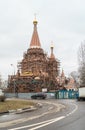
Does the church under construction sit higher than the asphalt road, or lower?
higher

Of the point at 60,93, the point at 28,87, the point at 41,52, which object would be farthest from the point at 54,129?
the point at 41,52

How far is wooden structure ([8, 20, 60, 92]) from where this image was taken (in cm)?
11681

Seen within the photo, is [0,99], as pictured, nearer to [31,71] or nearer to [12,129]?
[12,129]

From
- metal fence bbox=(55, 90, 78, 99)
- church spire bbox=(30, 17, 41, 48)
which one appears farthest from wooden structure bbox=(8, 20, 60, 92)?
metal fence bbox=(55, 90, 78, 99)

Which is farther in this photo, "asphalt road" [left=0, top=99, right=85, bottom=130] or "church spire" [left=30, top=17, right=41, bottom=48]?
"church spire" [left=30, top=17, right=41, bottom=48]

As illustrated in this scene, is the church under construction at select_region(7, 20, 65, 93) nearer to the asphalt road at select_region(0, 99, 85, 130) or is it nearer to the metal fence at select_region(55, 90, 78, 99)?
the metal fence at select_region(55, 90, 78, 99)

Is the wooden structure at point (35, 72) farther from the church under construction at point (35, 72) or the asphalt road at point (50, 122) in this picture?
the asphalt road at point (50, 122)

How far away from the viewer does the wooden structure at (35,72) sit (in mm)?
116812

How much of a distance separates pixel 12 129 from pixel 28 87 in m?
100

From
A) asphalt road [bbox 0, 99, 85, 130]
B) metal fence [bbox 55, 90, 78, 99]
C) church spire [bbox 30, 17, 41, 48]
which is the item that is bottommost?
asphalt road [bbox 0, 99, 85, 130]

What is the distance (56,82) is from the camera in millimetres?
123188

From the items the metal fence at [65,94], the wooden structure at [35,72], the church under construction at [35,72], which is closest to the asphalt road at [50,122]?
the metal fence at [65,94]

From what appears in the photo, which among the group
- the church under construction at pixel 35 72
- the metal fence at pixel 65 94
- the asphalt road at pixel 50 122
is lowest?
the asphalt road at pixel 50 122

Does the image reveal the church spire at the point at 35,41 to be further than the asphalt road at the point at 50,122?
Yes
